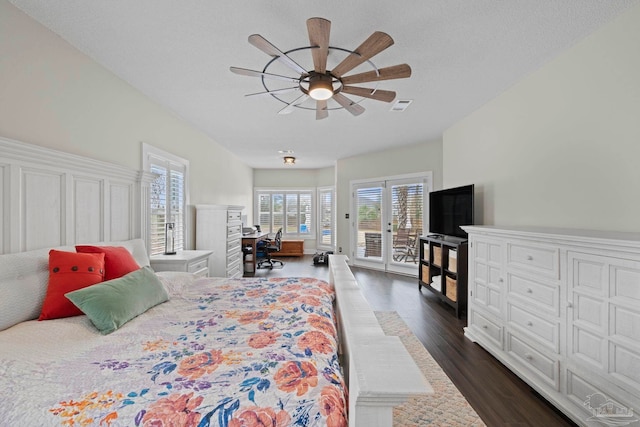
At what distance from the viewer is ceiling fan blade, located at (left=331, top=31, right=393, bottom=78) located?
165cm

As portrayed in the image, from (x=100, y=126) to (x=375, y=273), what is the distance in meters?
5.07

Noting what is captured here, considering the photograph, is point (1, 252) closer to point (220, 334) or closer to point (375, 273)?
point (220, 334)

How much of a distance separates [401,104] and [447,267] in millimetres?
2207

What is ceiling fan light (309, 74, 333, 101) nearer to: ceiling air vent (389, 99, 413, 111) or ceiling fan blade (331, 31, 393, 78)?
ceiling fan blade (331, 31, 393, 78)

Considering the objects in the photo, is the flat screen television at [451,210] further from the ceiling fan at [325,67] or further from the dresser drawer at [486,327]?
the ceiling fan at [325,67]

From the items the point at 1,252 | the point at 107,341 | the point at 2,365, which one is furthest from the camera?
the point at 1,252

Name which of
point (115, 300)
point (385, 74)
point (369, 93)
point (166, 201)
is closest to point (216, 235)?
point (166, 201)

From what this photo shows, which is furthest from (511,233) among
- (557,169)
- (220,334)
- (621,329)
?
(220,334)

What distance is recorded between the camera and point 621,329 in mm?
1485

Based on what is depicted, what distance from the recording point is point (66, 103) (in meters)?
2.15

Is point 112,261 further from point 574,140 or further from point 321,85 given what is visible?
point 574,140

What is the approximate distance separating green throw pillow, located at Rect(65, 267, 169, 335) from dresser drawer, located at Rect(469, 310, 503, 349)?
108 inches

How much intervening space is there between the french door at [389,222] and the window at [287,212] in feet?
7.52

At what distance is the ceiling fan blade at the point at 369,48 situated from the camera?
1653 millimetres
